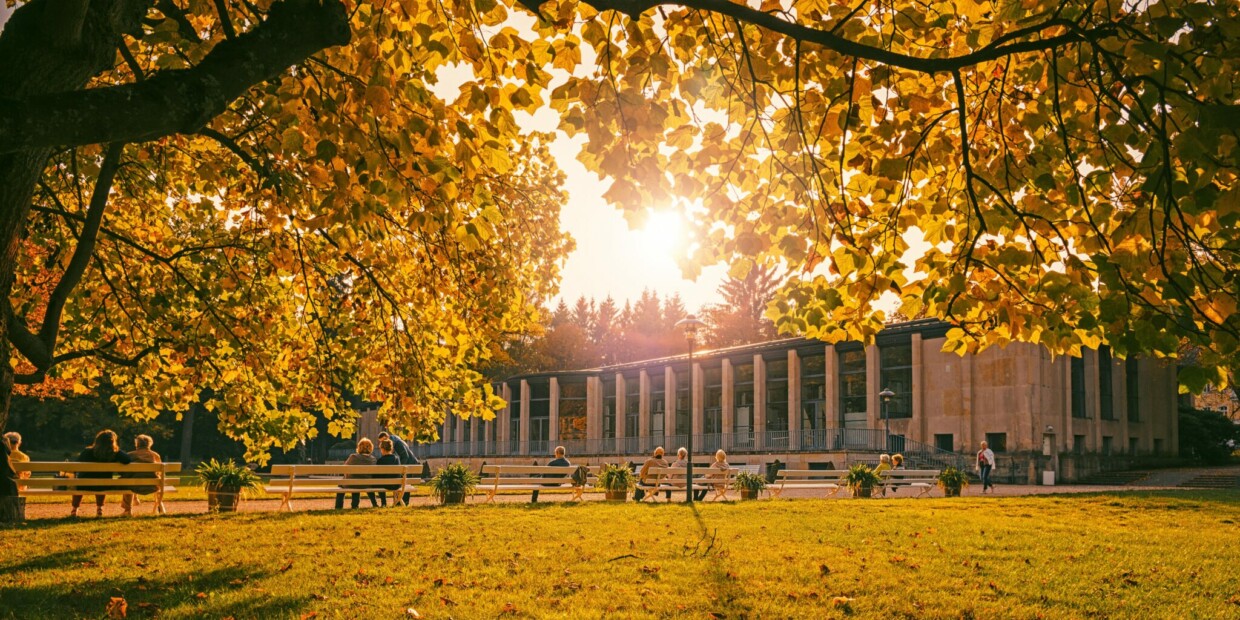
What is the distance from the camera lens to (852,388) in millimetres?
44125

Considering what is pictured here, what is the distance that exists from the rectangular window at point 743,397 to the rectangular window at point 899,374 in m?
8.28

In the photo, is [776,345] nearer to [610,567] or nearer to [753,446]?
[753,446]

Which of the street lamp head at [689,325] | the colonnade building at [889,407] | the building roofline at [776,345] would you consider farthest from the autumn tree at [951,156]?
the colonnade building at [889,407]

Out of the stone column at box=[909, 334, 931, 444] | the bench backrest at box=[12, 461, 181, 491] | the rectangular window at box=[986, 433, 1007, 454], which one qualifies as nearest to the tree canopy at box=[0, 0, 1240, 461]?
the bench backrest at box=[12, 461, 181, 491]

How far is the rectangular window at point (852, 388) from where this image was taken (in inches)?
1720

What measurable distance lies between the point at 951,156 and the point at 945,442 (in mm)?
35752

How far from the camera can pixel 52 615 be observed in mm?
6172

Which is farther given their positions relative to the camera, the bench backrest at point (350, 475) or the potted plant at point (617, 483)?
the potted plant at point (617, 483)

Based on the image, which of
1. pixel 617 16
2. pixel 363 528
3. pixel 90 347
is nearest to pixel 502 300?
pixel 363 528

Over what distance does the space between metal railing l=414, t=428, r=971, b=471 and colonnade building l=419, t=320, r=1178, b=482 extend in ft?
0.26

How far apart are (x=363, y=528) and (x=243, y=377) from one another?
2517 mm

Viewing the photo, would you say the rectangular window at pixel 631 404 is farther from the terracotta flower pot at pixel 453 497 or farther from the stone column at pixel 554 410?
the terracotta flower pot at pixel 453 497

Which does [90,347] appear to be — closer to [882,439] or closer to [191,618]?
[191,618]

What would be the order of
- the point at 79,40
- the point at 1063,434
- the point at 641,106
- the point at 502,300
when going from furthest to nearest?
the point at 1063,434 < the point at 502,300 < the point at 641,106 < the point at 79,40
